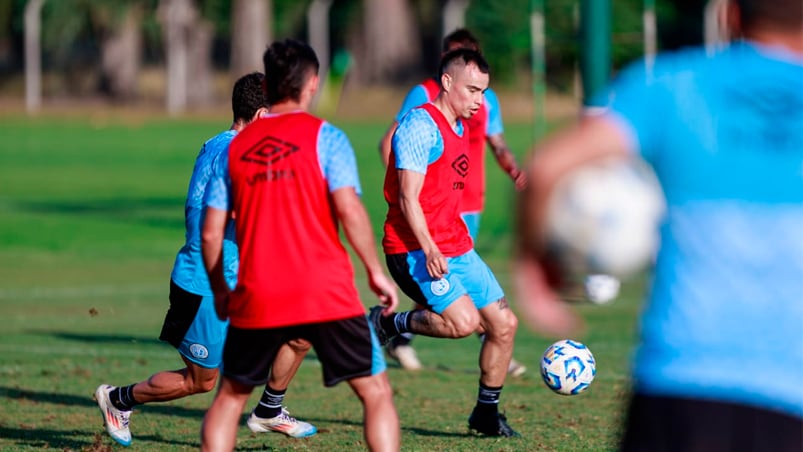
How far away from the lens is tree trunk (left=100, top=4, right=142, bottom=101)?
57.5 meters

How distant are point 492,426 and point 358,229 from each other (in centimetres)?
284

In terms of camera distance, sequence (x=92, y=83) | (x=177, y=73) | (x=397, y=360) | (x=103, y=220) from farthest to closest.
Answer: (x=92, y=83) < (x=177, y=73) < (x=103, y=220) < (x=397, y=360)

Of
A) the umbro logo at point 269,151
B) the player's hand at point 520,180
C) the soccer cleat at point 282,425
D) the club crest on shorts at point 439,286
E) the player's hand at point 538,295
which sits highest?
the umbro logo at point 269,151

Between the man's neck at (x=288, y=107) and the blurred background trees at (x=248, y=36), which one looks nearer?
the man's neck at (x=288, y=107)

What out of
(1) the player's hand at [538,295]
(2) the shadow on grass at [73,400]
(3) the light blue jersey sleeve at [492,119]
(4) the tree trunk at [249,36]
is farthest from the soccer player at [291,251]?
(4) the tree trunk at [249,36]

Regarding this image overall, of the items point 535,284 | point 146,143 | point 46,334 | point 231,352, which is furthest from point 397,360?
point 146,143

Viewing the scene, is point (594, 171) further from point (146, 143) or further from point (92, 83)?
point (92, 83)

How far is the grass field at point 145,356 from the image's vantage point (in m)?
7.92

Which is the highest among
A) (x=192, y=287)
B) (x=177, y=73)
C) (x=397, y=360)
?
(x=177, y=73)

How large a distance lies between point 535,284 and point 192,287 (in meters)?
3.92

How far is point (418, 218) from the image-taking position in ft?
23.9

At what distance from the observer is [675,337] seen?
11.3 ft

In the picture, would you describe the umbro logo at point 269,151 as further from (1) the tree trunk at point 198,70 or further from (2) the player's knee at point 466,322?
(1) the tree trunk at point 198,70

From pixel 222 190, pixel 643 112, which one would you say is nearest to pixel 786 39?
pixel 643 112
